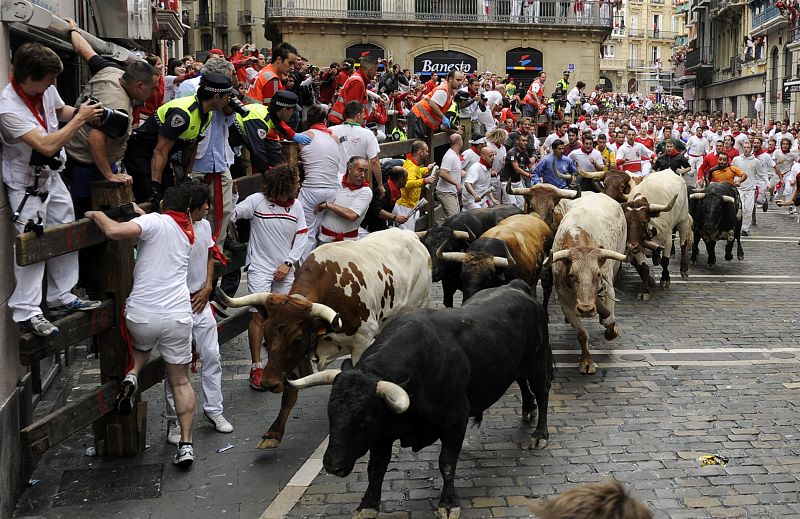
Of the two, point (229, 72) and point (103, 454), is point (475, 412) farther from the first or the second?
point (229, 72)

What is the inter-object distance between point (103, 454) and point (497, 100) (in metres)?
20.7

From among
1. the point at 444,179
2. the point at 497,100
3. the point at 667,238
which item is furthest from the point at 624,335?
the point at 497,100

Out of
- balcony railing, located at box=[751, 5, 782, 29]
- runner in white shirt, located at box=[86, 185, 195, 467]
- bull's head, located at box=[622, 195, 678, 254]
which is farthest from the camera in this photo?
balcony railing, located at box=[751, 5, 782, 29]

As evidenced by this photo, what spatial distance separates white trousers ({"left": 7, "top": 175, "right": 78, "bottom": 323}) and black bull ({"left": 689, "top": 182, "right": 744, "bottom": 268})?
12.7 m

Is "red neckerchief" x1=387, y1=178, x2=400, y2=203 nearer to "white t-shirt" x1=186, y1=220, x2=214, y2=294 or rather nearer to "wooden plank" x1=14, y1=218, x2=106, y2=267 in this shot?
"white t-shirt" x1=186, y1=220, x2=214, y2=294

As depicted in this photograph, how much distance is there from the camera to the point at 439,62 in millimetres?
48875

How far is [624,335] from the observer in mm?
11914

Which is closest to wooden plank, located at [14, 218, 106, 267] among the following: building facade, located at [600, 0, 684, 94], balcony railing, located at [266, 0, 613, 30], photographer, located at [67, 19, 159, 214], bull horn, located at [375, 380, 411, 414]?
photographer, located at [67, 19, 159, 214]

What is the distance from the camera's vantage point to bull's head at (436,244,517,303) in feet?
31.9

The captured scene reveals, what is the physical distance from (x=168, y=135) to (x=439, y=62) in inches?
1653

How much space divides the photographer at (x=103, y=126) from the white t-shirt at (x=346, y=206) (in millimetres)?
2891

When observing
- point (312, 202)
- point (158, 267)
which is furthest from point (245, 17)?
point (158, 267)

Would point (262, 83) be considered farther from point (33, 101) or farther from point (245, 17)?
point (245, 17)

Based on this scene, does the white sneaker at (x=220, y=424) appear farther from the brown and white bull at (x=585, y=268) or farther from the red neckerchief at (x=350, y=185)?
the brown and white bull at (x=585, y=268)
